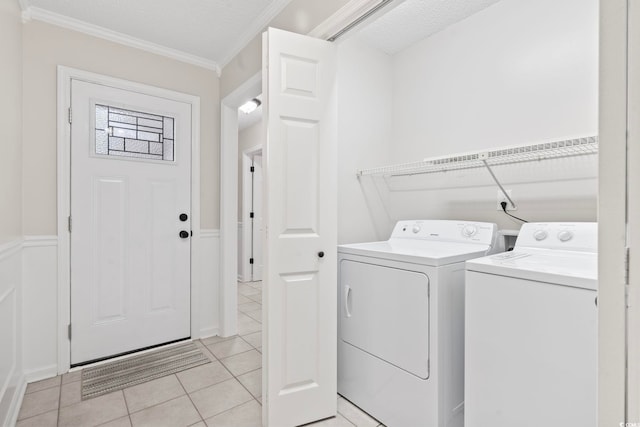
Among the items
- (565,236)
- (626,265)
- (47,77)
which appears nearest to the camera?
(626,265)

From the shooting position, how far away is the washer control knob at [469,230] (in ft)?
6.11

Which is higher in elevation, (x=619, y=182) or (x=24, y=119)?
(x=24, y=119)

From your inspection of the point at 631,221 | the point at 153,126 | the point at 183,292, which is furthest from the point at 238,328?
the point at 631,221

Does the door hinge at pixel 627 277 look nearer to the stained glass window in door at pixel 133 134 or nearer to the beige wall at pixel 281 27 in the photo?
the beige wall at pixel 281 27

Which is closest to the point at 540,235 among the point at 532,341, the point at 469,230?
the point at 469,230

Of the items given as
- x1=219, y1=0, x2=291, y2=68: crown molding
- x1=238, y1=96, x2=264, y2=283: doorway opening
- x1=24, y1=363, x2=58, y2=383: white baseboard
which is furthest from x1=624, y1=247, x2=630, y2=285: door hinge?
x1=238, y1=96, x2=264, y2=283: doorway opening

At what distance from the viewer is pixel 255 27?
7.43 feet

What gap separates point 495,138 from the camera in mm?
2014

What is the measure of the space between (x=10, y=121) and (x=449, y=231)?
8.69 feet

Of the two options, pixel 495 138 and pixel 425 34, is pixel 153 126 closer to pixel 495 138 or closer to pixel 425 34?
pixel 425 34

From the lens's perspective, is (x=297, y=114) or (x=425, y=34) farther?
(x=425, y=34)

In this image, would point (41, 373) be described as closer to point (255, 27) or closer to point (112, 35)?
point (112, 35)

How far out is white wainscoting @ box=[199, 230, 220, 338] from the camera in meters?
2.79

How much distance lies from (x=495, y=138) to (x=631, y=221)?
1.68 metres
